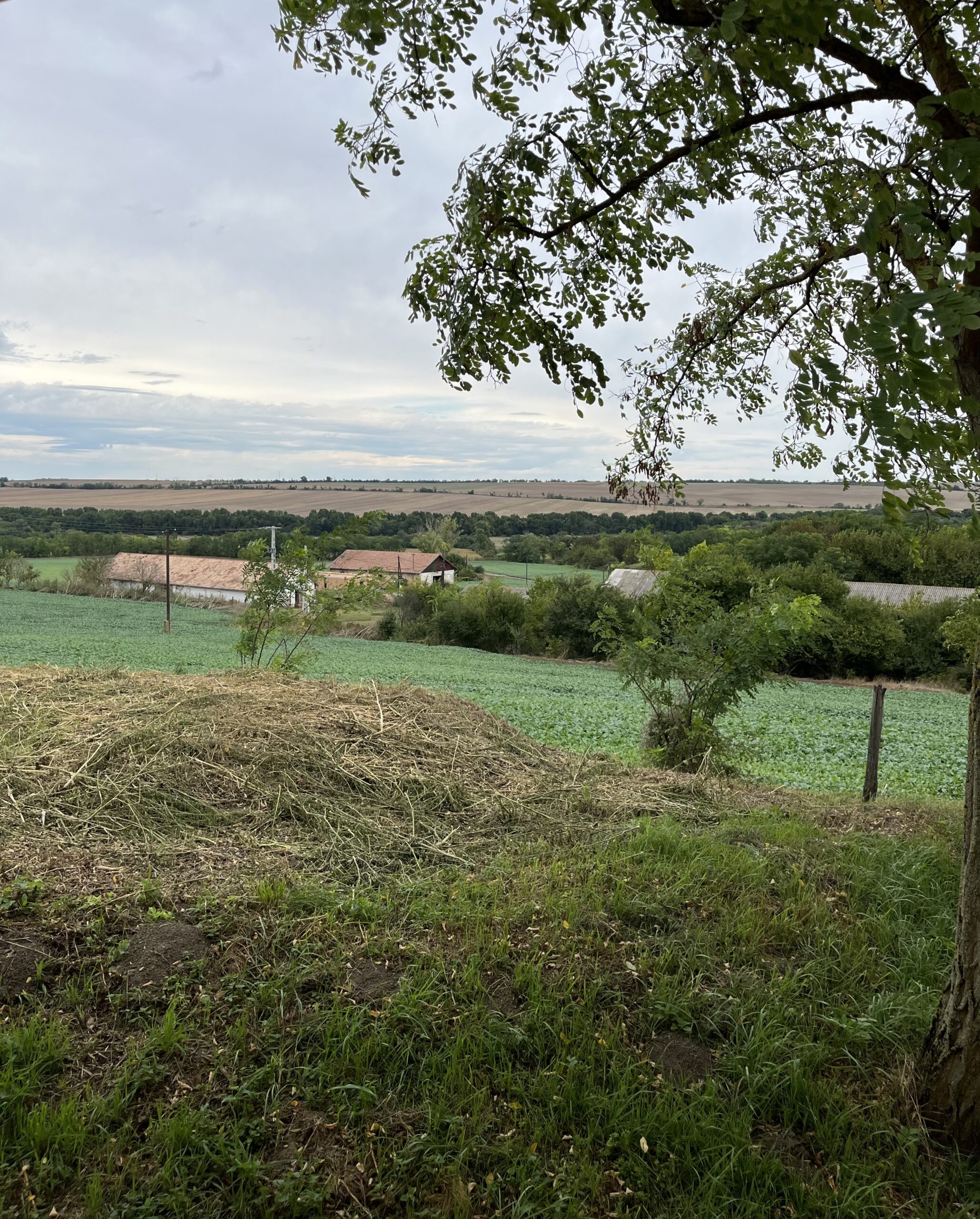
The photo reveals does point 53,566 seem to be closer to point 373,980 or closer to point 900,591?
point 900,591

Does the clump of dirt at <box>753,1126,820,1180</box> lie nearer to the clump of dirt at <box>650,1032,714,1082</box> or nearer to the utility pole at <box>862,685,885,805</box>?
the clump of dirt at <box>650,1032,714,1082</box>

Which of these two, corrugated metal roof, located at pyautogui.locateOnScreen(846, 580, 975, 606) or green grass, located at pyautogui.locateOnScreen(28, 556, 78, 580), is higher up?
corrugated metal roof, located at pyautogui.locateOnScreen(846, 580, 975, 606)

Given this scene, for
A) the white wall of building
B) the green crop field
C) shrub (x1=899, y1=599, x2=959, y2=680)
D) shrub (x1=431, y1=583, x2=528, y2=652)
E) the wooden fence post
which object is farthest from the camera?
the white wall of building

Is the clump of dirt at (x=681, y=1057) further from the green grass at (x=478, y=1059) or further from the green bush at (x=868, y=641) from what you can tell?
the green bush at (x=868, y=641)

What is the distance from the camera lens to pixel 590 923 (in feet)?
12.7

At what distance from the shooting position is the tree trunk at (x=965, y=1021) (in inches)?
109

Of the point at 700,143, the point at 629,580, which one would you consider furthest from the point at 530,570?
the point at 700,143

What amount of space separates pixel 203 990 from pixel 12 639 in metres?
29.6

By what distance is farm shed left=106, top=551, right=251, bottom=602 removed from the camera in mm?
54469

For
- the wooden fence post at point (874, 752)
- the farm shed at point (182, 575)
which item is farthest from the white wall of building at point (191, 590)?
the wooden fence post at point (874, 752)

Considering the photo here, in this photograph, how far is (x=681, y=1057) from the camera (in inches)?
120

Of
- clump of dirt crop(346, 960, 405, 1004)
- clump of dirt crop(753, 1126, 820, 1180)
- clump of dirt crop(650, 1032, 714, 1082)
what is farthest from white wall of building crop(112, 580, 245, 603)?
clump of dirt crop(753, 1126, 820, 1180)

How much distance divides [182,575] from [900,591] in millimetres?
48193

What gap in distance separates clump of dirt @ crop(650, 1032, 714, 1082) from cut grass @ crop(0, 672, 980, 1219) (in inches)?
0.4
